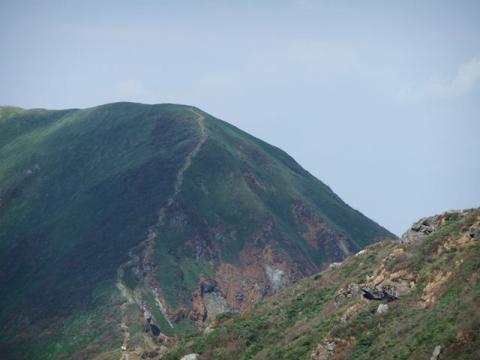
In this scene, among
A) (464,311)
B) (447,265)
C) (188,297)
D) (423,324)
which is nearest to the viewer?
(464,311)

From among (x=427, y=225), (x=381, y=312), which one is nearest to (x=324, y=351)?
(x=381, y=312)

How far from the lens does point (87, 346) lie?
547 ft

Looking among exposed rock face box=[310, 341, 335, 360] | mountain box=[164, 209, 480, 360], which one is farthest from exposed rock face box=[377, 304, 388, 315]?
exposed rock face box=[310, 341, 335, 360]

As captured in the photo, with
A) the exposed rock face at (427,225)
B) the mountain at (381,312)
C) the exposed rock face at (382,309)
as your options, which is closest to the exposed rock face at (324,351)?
the mountain at (381,312)

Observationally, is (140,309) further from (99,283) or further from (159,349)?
(159,349)

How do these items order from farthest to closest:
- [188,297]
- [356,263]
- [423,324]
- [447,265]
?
[188,297] → [356,263] → [447,265] → [423,324]

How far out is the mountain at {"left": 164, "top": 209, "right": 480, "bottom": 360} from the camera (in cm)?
6334

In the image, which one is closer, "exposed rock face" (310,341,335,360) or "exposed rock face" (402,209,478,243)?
"exposed rock face" (310,341,335,360)

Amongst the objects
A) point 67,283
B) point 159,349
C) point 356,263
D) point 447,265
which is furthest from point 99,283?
point 447,265

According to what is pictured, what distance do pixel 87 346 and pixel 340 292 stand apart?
9064cm

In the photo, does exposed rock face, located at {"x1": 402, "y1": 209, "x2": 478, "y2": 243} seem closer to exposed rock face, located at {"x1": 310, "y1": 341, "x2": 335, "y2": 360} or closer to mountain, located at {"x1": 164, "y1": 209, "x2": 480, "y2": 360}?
mountain, located at {"x1": 164, "y1": 209, "x2": 480, "y2": 360}

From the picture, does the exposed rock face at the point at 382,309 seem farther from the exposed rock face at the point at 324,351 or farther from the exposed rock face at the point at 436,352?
the exposed rock face at the point at 436,352

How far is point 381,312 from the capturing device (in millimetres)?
78688

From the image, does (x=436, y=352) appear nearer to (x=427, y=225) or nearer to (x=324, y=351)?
(x=324, y=351)
